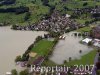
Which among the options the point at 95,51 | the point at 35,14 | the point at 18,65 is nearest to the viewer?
the point at 18,65

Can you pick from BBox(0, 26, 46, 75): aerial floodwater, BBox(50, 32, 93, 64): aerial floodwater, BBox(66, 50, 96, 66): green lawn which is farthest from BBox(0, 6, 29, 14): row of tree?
BBox(66, 50, 96, 66): green lawn

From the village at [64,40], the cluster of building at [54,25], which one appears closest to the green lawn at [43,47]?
the village at [64,40]

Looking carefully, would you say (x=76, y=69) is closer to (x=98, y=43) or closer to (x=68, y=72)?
(x=68, y=72)

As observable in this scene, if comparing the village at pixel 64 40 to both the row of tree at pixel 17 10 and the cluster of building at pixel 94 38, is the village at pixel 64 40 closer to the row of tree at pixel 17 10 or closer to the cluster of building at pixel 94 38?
the cluster of building at pixel 94 38

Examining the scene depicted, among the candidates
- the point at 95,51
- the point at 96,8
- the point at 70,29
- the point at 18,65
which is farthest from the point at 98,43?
the point at 96,8

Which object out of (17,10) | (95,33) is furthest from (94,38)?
(17,10)
